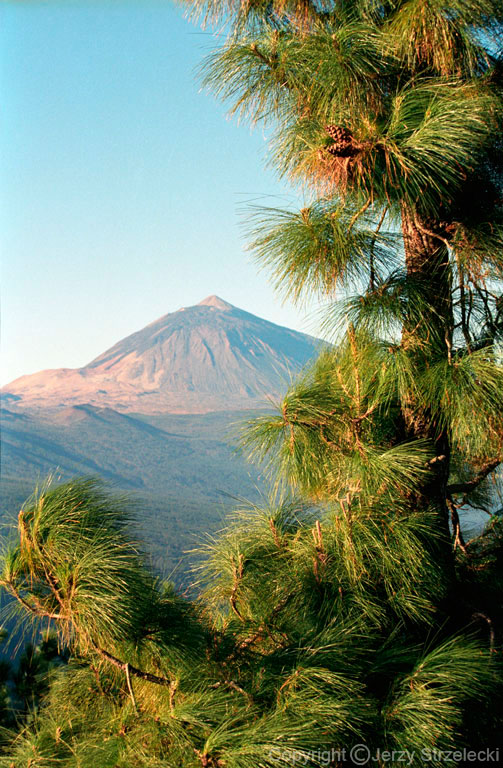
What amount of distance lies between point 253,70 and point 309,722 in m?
1.22

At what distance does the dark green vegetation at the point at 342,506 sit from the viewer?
2.77ft

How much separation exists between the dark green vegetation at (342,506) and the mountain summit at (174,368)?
7124 cm

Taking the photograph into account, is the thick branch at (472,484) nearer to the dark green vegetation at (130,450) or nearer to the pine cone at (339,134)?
the pine cone at (339,134)

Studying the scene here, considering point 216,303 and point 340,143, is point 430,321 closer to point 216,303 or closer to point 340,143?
point 340,143

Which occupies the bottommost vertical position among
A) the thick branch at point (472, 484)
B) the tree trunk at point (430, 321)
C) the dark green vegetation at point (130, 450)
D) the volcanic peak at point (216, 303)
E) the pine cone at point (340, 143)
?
the dark green vegetation at point (130, 450)

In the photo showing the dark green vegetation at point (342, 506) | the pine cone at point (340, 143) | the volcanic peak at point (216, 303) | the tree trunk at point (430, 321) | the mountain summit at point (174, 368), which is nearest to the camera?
the dark green vegetation at point (342, 506)

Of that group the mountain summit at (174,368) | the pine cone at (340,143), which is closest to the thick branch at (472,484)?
the pine cone at (340,143)

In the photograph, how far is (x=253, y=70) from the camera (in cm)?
126

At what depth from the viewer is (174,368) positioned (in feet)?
290

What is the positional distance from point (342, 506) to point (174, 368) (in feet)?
289

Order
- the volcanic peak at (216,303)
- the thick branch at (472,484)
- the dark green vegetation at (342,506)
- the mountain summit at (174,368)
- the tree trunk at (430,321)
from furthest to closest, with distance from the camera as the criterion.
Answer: the volcanic peak at (216,303) < the mountain summit at (174,368) < the thick branch at (472,484) < the tree trunk at (430,321) < the dark green vegetation at (342,506)

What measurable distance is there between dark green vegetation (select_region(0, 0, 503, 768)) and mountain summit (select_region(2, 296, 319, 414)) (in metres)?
71.2

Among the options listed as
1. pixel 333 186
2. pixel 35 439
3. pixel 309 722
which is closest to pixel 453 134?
pixel 333 186

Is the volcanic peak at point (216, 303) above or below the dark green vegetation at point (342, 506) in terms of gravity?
above
